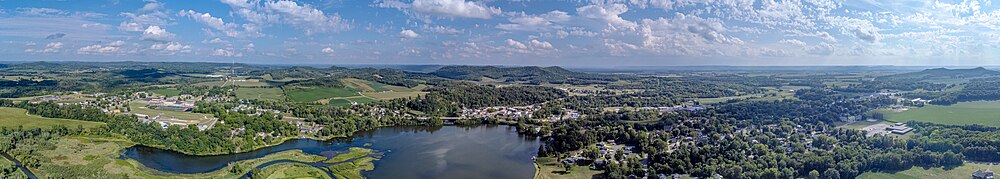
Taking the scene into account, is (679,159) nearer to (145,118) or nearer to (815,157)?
(815,157)

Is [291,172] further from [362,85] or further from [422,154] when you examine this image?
[362,85]

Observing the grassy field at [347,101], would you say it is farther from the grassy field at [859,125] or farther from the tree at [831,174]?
the tree at [831,174]

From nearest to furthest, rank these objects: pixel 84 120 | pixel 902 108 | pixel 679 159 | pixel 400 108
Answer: pixel 679 159 < pixel 84 120 < pixel 902 108 < pixel 400 108

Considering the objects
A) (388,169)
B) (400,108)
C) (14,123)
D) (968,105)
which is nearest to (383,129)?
(400,108)

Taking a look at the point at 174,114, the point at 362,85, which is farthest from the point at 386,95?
the point at 174,114

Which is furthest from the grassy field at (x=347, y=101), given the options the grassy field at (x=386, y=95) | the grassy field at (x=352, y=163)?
the grassy field at (x=352, y=163)

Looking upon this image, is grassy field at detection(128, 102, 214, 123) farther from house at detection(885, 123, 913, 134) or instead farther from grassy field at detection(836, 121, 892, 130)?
house at detection(885, 123, 913, 134)
